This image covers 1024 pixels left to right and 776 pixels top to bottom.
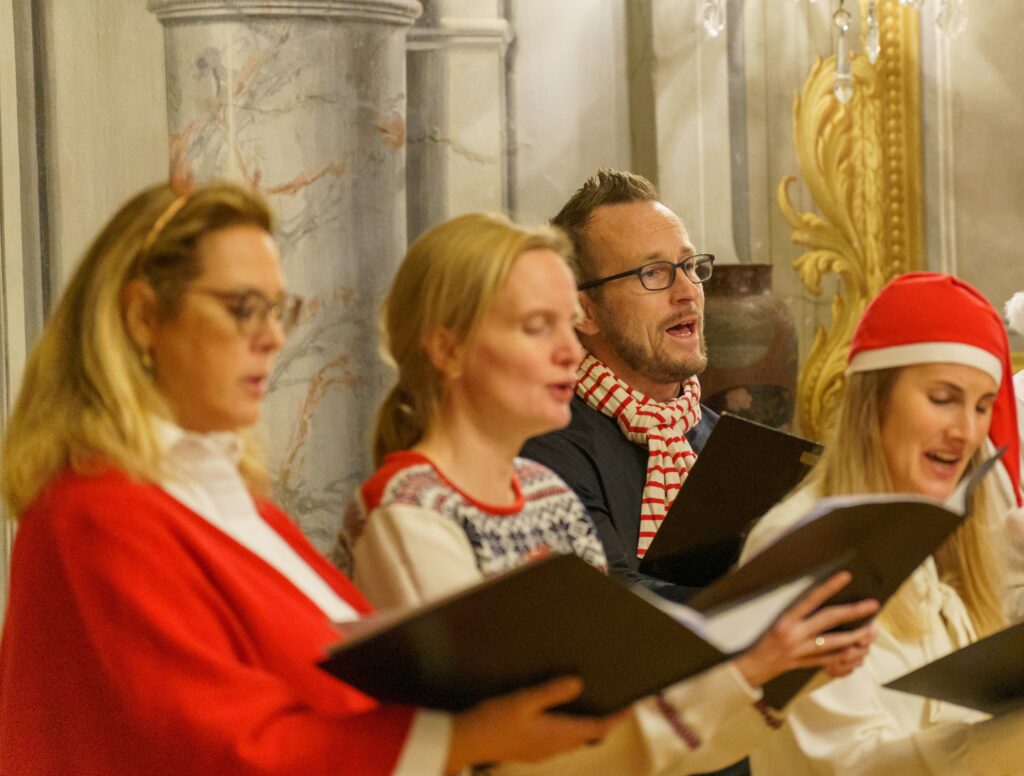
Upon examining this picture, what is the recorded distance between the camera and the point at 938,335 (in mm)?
2457

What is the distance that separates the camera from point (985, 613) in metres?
2.60

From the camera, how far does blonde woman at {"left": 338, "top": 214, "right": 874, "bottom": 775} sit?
6.39 ft

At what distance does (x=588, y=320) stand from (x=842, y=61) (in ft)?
9.22

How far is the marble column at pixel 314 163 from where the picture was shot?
14.3 feet

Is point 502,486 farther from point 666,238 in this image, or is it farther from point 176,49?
point 176,49

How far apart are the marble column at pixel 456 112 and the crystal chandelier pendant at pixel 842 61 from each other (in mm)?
1285

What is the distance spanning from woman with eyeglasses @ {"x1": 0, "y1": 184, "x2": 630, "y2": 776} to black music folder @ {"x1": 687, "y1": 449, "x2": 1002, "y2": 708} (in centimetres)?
25

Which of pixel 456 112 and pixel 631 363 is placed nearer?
pixel 631 363

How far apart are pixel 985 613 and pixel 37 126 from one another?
8.93 ft

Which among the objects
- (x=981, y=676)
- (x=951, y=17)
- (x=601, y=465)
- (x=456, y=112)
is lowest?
(x=981, y=676)

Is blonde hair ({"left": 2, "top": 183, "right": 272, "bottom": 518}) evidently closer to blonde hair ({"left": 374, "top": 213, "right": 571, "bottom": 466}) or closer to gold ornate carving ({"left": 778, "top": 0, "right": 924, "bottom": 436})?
blonde hair ({"left": 374, "top": 213, "right": 571, "bottom": 466})

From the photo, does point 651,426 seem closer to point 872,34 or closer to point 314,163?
point 314,163

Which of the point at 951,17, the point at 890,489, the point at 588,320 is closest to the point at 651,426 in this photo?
the point at 588,320

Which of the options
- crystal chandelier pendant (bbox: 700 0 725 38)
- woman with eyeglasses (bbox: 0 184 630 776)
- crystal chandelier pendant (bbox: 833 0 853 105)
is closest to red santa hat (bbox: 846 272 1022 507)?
woman with eyeglasses (bbox: 0 184 630 776)
